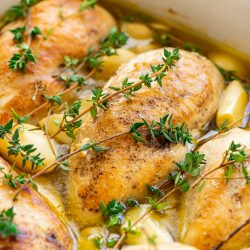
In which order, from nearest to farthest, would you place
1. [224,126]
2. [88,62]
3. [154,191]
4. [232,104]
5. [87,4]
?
[154,191], [224,126], [232,104], [88,62], [87,4]

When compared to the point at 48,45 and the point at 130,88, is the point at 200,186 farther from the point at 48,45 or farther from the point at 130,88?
the point at 48,45

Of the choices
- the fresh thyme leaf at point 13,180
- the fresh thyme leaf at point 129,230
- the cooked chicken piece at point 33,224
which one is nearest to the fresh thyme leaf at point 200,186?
the fresh thyme leaf at point 129,230

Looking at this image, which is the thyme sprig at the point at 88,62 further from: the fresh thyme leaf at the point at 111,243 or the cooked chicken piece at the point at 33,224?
the fresh thyme leaf at the point at 111,243

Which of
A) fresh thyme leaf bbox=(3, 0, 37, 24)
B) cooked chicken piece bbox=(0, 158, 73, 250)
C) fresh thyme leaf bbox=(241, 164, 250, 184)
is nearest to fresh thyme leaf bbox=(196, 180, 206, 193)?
fresh thyme leaf bbox=(241, 164, 250, 184)

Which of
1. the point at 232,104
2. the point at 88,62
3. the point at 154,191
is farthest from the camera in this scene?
the point at 88,62

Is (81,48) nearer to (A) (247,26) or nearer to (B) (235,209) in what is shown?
(A) (247,26)

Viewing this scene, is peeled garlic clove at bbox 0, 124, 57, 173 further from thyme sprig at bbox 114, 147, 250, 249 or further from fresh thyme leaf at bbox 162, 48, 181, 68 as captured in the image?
fresh thyme leaf at bbox 162, 48, 181, 68

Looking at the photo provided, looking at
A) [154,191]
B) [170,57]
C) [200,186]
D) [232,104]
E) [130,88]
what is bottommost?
[154,191]

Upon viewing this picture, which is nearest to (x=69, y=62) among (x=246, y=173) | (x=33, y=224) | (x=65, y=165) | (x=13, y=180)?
(x=65, y=165)
